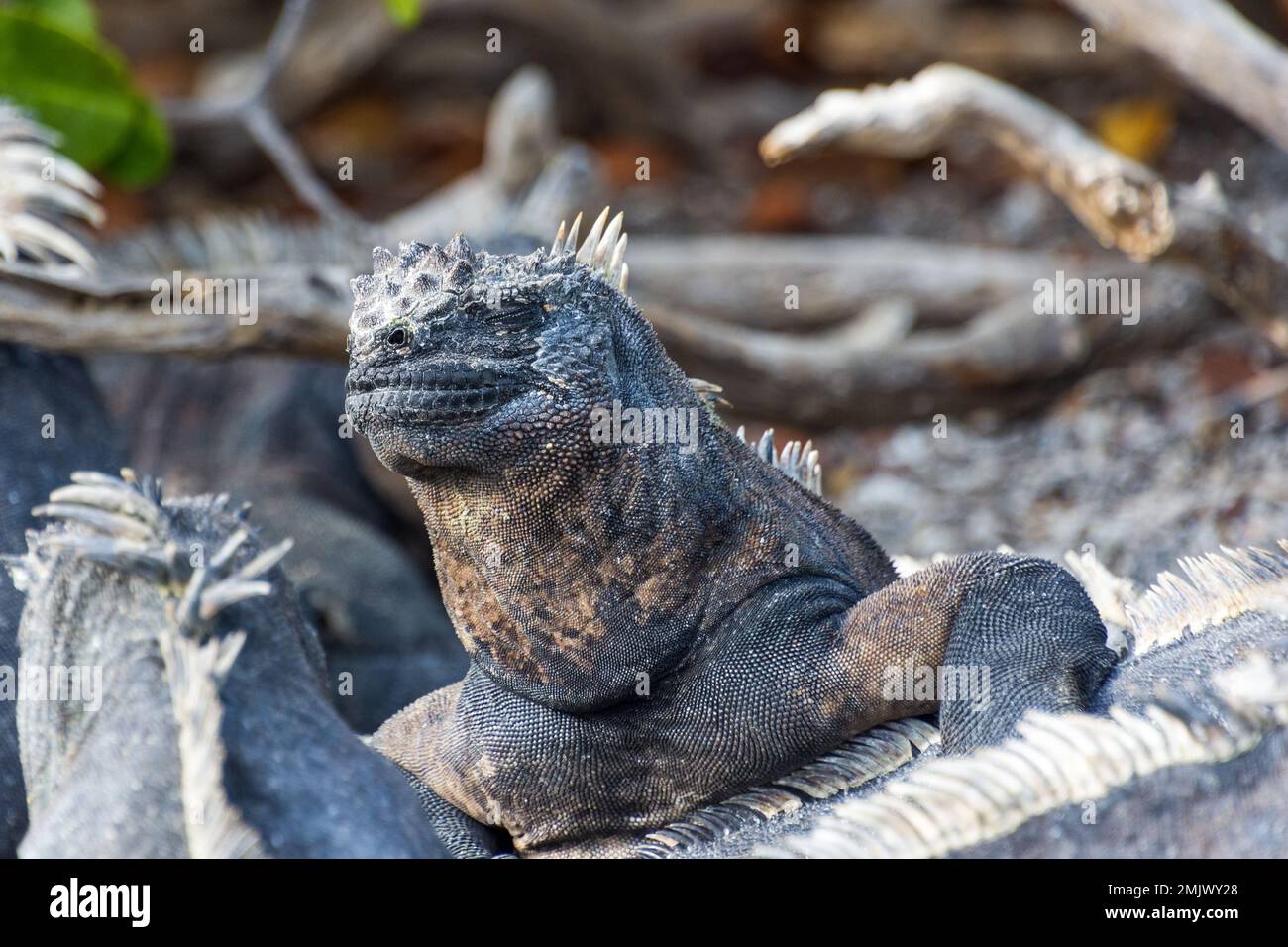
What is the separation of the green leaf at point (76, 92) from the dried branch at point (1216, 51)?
4.93 m

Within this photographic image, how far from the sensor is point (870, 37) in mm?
15344

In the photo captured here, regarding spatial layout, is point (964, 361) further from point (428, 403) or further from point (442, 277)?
point (428, 403)

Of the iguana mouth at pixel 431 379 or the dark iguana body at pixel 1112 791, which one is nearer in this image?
the dark iguana body at pixel 1112 791

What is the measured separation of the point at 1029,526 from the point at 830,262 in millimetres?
3260

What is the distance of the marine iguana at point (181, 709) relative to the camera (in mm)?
3035

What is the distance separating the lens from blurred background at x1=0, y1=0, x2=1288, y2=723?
8.80m

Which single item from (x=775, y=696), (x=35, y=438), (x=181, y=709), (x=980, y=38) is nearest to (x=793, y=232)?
(x=980, y=38)

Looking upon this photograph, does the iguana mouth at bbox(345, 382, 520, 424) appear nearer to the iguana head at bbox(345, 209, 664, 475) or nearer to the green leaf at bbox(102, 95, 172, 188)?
the iguana head at bbox(345, 209, 664, 475)

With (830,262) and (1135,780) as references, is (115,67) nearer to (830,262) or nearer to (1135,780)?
(830,262)

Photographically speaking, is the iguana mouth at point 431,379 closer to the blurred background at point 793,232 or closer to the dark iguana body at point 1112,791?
the dark iguana body at point 1112,791

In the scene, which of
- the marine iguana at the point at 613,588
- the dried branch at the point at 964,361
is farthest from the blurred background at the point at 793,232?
the marine iguana at the point at 613,588

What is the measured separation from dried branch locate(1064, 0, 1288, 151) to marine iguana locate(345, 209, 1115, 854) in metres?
4.05

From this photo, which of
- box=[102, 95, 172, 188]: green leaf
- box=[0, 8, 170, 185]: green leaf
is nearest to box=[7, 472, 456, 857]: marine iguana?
box=[0, 8, 170, 185]: green leaf
